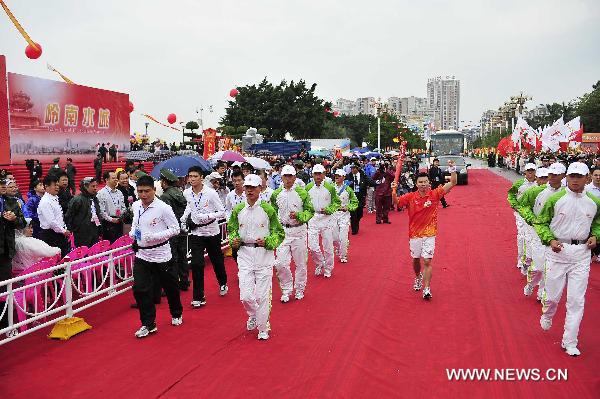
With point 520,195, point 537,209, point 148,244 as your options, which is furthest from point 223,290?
point 520,195

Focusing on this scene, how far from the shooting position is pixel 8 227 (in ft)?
18.5

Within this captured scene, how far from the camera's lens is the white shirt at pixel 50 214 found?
23.1 feet

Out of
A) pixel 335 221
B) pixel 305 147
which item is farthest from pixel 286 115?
pixel 335 221

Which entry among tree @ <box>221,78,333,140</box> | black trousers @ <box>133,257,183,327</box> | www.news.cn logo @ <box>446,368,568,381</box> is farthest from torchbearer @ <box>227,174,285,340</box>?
tree @ <box>221,78,333,140</box>

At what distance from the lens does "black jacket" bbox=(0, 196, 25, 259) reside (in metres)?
5.59

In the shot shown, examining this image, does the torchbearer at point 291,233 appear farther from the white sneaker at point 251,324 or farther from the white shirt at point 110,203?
the white shirt at point 110,203

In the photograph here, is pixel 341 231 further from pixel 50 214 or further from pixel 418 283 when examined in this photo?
pixel 50 214

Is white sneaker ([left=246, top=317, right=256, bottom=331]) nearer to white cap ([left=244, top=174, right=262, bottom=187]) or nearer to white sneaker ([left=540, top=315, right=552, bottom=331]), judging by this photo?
white cap ([left=244, top=174, right=262, bottom=187])

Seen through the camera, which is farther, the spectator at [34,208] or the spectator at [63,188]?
the spectator at [34,208]

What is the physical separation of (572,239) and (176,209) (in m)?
4.99

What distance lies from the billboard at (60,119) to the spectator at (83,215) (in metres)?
16.8

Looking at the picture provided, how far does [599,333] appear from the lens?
224 inches

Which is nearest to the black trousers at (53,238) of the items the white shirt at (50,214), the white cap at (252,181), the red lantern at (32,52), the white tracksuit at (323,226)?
the white shirt at (50,214)

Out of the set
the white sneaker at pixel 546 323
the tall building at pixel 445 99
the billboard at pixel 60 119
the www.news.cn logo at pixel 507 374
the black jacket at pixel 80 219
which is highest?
the tall building at pixel 445 99
